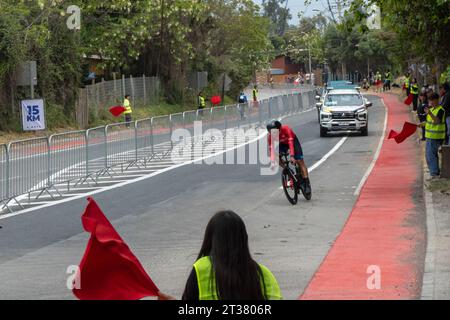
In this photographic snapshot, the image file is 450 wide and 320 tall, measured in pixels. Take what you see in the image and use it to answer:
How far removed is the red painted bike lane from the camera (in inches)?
408

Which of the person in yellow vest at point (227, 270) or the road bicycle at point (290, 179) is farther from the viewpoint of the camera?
the road bicycle at point (290, 179)

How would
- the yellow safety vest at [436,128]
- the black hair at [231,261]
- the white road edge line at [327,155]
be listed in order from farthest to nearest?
the white road edge line at [327,155] → the yellow safety vest at [436,128] → the black hair at [231,261]

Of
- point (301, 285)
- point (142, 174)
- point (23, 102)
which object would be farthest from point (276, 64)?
point (301, 285)

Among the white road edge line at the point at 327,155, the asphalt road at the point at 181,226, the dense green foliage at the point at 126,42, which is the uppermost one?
the dense green foliage at the point at 126,42

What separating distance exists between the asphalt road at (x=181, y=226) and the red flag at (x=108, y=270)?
4579 millimetres

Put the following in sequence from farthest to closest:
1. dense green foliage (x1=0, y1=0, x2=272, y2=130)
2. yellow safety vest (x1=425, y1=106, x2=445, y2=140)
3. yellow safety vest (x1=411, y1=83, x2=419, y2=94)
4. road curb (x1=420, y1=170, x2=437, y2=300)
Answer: yellow safety vest (x1=411, y1=83, x2=419, y2=94)
dense green foliage (x1=0, y1=0, x2=272, y2=130)
yellow safety vest (x1=425, y1=106, x2=445, y2=140)
road curb (x1=420, y1=170, x2=437, y2=300)

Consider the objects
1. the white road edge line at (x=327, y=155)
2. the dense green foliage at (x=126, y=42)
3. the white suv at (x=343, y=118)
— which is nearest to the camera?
the white road edge line at (x=327, y=155)

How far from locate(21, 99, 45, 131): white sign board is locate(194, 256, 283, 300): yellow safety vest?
29.7m

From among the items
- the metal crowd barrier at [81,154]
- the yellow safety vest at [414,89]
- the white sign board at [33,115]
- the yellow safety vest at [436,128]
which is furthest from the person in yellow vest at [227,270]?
the yellow safety vest at [414,89]

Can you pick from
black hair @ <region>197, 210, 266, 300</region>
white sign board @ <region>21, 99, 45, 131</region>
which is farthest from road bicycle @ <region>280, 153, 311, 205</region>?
white sign board @ <region>21, 99, 45, 131</region>

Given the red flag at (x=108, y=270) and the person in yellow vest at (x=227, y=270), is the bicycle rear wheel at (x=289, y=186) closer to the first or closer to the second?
the red flag at (x=108, y=270)

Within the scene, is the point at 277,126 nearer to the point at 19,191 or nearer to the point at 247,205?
the point at 247,205

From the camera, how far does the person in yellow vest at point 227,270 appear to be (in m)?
5.35

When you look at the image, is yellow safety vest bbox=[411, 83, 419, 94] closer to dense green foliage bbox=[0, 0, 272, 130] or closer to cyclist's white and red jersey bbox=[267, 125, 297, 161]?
dense green foliage bbox=[0, 0, 272, 130]
